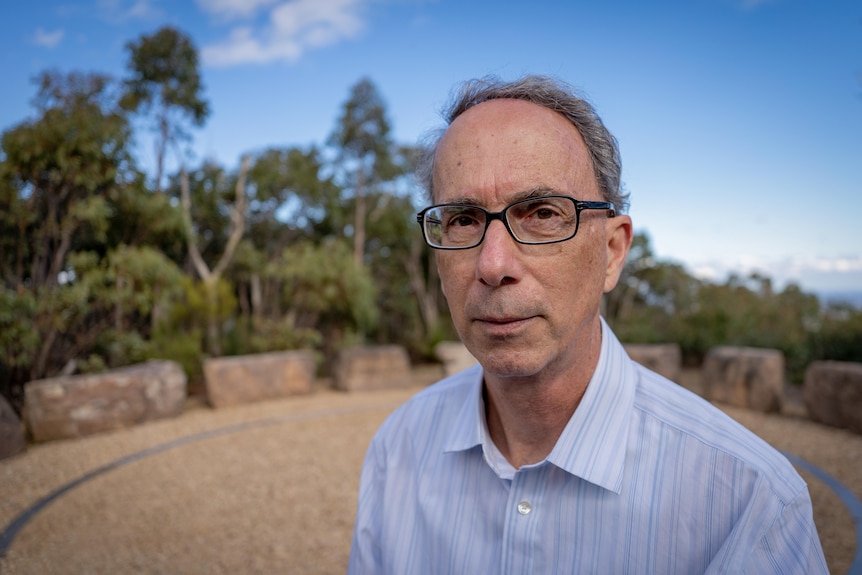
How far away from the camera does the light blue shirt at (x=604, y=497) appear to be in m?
1.02

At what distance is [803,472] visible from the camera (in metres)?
5.03

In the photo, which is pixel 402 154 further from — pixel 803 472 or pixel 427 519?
pixel 427 519

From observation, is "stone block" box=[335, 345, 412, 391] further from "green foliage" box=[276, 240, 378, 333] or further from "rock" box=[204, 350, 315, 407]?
"green foliage" box=[276, 240, 378, 333]

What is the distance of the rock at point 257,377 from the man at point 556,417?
7.06 meters

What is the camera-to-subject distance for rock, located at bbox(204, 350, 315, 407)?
7848mm

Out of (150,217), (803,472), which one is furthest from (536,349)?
(150,217)

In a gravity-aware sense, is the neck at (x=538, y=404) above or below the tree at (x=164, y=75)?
below

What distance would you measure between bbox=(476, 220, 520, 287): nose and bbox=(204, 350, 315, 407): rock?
7.42 m

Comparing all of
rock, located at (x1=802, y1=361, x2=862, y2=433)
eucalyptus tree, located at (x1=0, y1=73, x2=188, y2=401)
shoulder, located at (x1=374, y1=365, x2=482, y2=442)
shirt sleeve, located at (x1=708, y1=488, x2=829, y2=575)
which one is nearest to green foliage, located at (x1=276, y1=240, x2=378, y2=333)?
eucalyptus tree, located at (x1=0, y1=73, x2=188, y2=401)

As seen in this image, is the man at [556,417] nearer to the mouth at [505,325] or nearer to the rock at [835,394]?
the mouth at [505,325]

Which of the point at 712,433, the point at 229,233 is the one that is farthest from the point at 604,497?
the point at 229,233

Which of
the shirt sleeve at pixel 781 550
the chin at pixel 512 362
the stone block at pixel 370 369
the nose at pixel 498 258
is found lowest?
the stone block at pixel 370 369

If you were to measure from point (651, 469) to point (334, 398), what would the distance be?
25.8 feet

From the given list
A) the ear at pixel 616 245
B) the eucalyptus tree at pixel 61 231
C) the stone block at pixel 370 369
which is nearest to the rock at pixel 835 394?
the stone block at pixel 370 369
